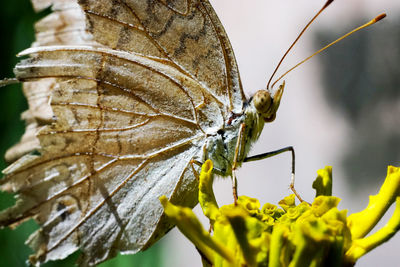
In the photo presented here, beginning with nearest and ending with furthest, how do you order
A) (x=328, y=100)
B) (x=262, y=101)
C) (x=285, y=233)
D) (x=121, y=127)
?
(x=285, y=233) < (x=262, y=101) < (x=121, y=127) < (x=328, y=100)

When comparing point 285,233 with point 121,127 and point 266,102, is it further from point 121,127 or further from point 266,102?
point 121,127

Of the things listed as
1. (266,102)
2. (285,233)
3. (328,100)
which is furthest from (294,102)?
(285,233)

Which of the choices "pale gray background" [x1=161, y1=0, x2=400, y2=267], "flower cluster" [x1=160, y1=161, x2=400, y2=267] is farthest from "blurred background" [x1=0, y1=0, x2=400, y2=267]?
"flower cluster" [x1=160, y1=161, x2=400, y2=267]

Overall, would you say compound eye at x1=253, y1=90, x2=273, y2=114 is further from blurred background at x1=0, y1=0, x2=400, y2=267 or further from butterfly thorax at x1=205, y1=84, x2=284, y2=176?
blurred background at x1=0, y1=0, x2=400, y2=267

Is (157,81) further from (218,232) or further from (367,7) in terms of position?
(367,7)

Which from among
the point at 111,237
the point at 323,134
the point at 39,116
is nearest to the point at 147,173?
the point at 111,237

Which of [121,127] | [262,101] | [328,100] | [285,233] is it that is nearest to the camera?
[285,233]
